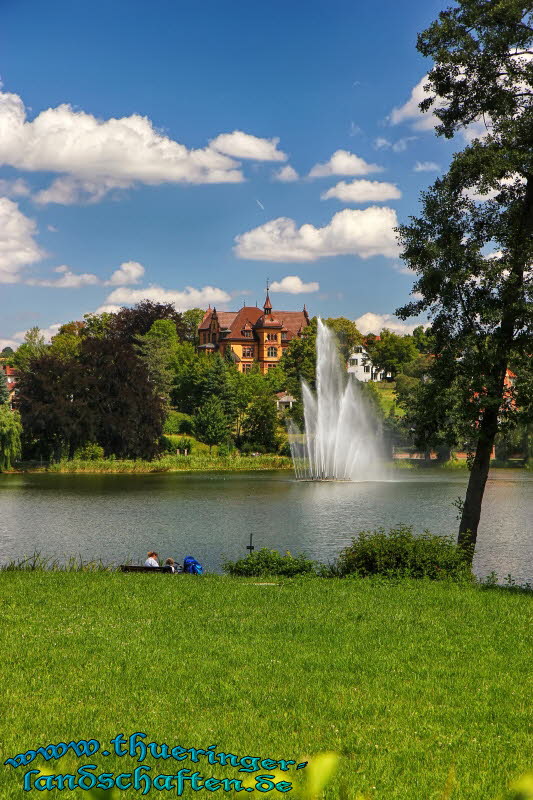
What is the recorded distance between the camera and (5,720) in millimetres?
6953

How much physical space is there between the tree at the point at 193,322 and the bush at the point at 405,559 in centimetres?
12207

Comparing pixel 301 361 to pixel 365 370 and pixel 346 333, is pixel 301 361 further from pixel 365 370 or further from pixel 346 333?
pixel 365 370

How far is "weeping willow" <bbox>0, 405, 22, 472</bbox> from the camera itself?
5629cm

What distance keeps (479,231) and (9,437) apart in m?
46.6

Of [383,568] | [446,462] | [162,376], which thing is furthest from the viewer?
[162,376]

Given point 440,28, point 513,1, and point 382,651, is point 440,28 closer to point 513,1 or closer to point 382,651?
point 513,1

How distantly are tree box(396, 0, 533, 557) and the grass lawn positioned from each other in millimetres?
5177

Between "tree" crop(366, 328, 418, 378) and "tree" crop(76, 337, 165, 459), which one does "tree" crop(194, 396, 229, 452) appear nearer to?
"tree" crop(76, 337, 165, 459)

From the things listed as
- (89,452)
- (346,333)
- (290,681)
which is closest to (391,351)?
(346,333)

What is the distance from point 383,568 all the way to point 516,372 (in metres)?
5.19

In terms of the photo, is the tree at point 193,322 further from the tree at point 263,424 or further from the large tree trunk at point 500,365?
the large tree trunk at point 500,365

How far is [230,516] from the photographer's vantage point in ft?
110

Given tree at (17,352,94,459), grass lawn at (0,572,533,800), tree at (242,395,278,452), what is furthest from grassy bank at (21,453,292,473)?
grass lawn at (0,572,533,800)

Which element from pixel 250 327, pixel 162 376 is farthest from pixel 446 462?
pixel 250 327
